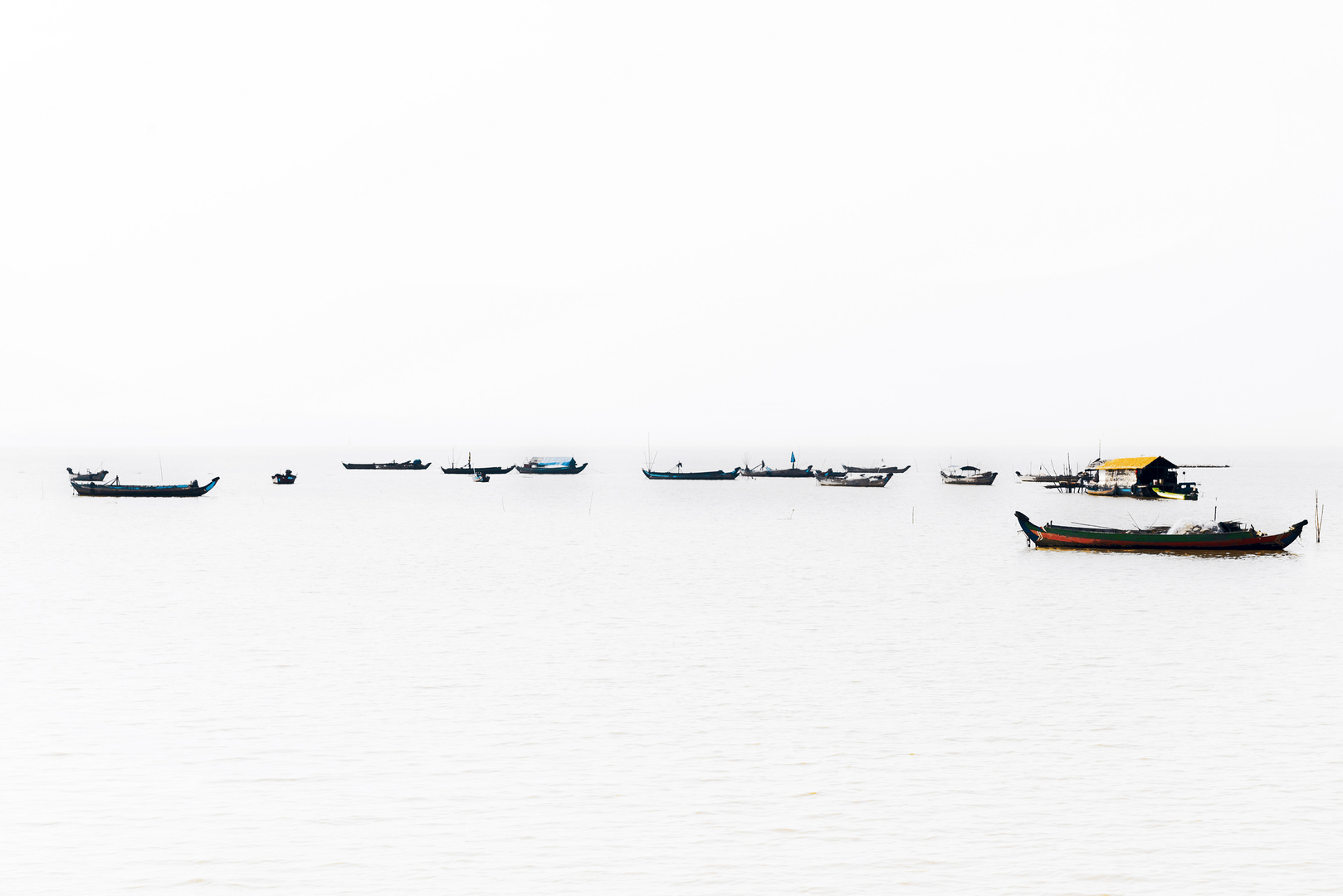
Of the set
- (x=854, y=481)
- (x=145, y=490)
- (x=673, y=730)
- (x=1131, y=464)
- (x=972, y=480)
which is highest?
(x=1131, y=464)

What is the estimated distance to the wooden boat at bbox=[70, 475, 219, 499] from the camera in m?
118

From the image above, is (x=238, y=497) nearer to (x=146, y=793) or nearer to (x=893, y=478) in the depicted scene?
(x=893, y=478)

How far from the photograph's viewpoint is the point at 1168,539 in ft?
200

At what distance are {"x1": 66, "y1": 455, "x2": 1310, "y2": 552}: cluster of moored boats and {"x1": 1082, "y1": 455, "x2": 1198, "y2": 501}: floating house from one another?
0.28ft

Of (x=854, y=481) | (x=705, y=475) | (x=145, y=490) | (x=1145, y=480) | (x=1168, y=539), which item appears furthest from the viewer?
(x=705, y=475)

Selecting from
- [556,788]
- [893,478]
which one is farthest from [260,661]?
[893,478]

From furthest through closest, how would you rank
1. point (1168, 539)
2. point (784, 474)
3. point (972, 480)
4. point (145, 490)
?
point (784, 474)
point (972, 480)
point (145, 490)
point (1168, 539)

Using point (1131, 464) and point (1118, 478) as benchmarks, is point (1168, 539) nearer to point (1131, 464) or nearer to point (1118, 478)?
point (1131, 464)

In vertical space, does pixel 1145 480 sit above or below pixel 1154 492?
above

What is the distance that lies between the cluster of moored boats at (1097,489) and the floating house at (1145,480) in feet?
0.28

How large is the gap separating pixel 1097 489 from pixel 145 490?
107688mm

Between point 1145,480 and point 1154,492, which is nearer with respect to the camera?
point 1154,492

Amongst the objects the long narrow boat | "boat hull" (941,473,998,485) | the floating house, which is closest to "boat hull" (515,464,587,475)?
the long narrow boat

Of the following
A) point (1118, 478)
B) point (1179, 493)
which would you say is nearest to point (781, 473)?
point (1118, 478)
